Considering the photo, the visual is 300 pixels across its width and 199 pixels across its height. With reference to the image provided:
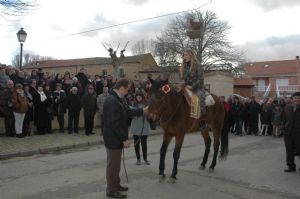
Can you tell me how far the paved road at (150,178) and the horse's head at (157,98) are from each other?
1520 millimetres

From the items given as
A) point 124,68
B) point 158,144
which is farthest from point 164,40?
point 158,144

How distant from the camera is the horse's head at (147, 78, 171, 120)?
27.4 ft

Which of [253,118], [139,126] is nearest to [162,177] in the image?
[139,126]

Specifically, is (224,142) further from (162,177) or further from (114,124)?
(114,124)

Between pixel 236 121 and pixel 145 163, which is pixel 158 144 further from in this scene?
pixel 236 121

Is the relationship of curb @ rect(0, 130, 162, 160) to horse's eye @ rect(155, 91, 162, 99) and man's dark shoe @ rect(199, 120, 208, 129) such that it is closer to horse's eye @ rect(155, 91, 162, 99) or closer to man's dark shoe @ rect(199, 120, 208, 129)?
man's dark shoe @ rect(199, 120, 208, 129)

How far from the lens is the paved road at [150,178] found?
307 inches

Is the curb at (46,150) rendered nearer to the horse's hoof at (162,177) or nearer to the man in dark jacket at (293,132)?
the horse's hoof at (162,177)

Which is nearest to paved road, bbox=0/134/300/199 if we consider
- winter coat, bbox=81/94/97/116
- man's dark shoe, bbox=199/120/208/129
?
man's dark shoe, bbox=199/120/208/129

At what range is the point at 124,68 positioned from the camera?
78.6m

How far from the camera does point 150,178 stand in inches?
359

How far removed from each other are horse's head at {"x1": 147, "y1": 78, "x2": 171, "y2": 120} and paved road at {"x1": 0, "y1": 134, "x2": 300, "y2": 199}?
4.99 ft

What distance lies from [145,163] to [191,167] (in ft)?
4.12

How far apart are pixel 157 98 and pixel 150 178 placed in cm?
195
